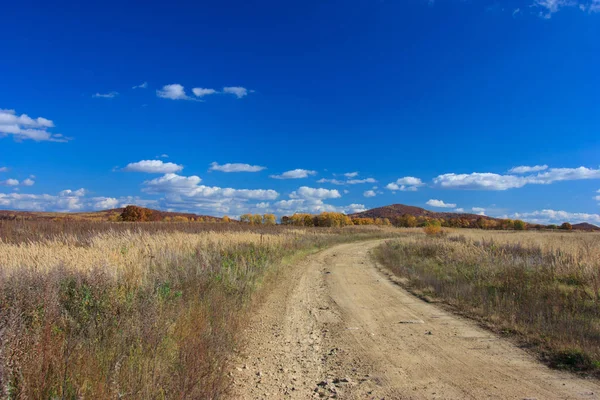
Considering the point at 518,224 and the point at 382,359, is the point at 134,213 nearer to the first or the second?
the point at 382,359

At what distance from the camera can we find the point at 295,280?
46.6ft

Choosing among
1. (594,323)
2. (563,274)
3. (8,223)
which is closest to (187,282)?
(594,323)

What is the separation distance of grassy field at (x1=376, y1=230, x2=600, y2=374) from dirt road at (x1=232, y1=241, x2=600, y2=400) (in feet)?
2.09

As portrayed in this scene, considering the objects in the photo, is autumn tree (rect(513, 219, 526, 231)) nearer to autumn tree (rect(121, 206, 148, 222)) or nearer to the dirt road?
autumn tree (rect(121, 206, 148, 222))

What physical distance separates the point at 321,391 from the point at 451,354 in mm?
2733

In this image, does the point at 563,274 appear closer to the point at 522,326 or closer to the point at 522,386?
the point at 522,326

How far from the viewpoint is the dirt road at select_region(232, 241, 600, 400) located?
15.6 feet

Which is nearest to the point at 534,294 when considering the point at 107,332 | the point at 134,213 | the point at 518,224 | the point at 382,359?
the point at 382,359

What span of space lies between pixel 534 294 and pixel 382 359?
679 centimetres

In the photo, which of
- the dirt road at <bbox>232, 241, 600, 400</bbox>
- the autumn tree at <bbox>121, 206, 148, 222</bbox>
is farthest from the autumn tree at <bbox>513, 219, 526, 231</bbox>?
the dirt road at <bbox>232, 241, 600, 400</bbox>

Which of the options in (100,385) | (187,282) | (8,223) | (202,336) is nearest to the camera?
(100,385)

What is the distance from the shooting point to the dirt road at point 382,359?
4.75 metres

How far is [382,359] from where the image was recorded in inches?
231

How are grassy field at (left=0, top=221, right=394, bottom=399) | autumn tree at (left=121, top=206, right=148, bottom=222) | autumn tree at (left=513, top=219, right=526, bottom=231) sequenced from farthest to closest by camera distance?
autumn tree at (left=513, top=219, right=526, bottom=231) < autumn tree at (left=121, top=206, right=148, bottom=222) < grassy field at (left=0, top=221, right=394, bottom=399)
